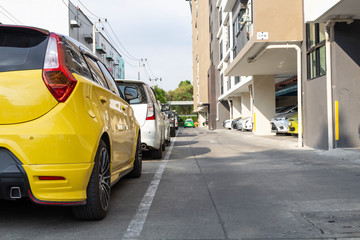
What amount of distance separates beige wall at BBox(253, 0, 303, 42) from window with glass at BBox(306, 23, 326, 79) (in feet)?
1.94

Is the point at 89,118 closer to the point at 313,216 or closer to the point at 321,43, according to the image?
the point at 313,216

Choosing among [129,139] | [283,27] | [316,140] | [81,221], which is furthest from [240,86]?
[81,221]

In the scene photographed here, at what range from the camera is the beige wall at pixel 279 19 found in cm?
1218

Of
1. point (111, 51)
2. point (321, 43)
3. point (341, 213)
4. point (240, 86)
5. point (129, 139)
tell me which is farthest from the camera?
point (111, 51)

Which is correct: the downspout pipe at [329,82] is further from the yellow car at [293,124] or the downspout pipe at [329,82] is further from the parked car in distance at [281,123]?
the parked car in distance at [281,123]

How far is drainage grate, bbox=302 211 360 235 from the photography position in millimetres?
3146

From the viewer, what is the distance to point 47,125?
2.95 meters

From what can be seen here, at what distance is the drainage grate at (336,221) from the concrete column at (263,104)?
17367 mm

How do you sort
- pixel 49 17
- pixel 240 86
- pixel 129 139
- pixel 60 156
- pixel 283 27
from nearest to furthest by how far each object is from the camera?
1. pixel 60 156
2. pixel 129 139
3. pixel 283 27
4. pixel 240 86
5. pixel 49 17

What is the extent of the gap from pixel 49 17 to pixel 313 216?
3960 cm

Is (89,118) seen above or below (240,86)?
below

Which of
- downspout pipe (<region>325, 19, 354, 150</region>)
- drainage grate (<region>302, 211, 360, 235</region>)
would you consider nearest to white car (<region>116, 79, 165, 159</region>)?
downspout pipe (<region>325, 19, 354, 150</region>)

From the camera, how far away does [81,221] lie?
354 cm

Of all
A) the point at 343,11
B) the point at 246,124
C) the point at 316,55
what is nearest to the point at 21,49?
the point at 343,11
